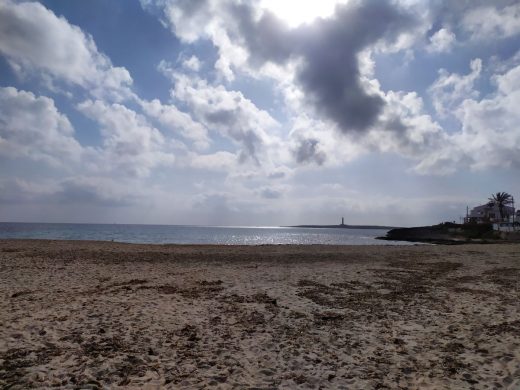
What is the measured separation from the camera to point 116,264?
21984 millimetres

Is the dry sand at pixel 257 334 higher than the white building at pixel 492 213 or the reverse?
the reverse

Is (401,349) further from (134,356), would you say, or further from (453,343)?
(134,356)

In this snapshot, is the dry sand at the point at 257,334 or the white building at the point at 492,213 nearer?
the dry sand at the point at 257,334

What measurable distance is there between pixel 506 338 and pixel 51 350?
966 cm

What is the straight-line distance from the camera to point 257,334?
8.51 meters

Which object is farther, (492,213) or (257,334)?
(492,213)

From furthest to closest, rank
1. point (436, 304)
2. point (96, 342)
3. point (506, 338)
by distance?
point (436, 304) → point (506, 338) → point (96, 342)

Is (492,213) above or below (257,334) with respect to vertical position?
above

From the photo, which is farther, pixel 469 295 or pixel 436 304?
pixel 469 295

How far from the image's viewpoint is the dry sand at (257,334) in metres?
6.23

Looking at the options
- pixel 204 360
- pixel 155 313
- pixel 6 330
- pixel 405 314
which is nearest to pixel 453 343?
pixel 405 314

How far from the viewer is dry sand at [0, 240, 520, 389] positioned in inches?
245

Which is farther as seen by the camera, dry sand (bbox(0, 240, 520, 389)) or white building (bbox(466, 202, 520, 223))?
white building (bbox(466, 202, 520, 223))

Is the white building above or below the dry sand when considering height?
above
